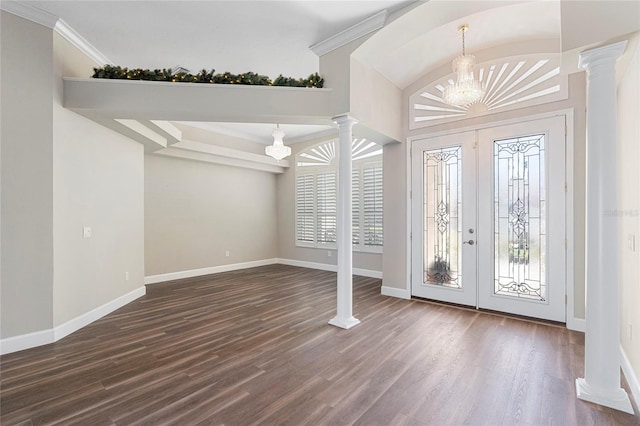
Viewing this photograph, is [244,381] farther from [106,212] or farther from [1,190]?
[106,212]

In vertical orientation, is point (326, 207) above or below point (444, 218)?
above

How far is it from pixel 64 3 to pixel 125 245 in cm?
320

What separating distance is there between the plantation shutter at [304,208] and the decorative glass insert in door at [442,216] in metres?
3.64

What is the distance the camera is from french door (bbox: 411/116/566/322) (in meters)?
3.67

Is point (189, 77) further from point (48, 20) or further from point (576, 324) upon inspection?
point (576, 324)

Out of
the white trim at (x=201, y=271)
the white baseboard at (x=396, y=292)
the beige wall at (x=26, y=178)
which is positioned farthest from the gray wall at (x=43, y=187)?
the white baseboard at (x=396, y=292)

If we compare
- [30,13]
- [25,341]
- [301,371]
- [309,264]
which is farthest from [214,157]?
[301,371]

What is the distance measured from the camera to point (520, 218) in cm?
388

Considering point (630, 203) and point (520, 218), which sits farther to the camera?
point (520, 218)

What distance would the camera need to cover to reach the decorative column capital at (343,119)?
12.0 feet

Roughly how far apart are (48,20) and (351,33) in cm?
332

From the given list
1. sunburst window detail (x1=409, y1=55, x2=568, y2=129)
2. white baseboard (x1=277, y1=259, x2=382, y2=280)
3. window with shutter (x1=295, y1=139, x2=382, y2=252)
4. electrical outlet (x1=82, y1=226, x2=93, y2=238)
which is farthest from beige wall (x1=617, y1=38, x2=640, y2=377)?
electrical outlet (x1=82, y1=226, x2=93, y2=238)

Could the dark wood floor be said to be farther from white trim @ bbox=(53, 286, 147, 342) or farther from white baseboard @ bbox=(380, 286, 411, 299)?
white baseboard @ bbox=(380, 286, 411, 299)

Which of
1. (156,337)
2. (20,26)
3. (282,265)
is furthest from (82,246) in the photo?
(282,265)
